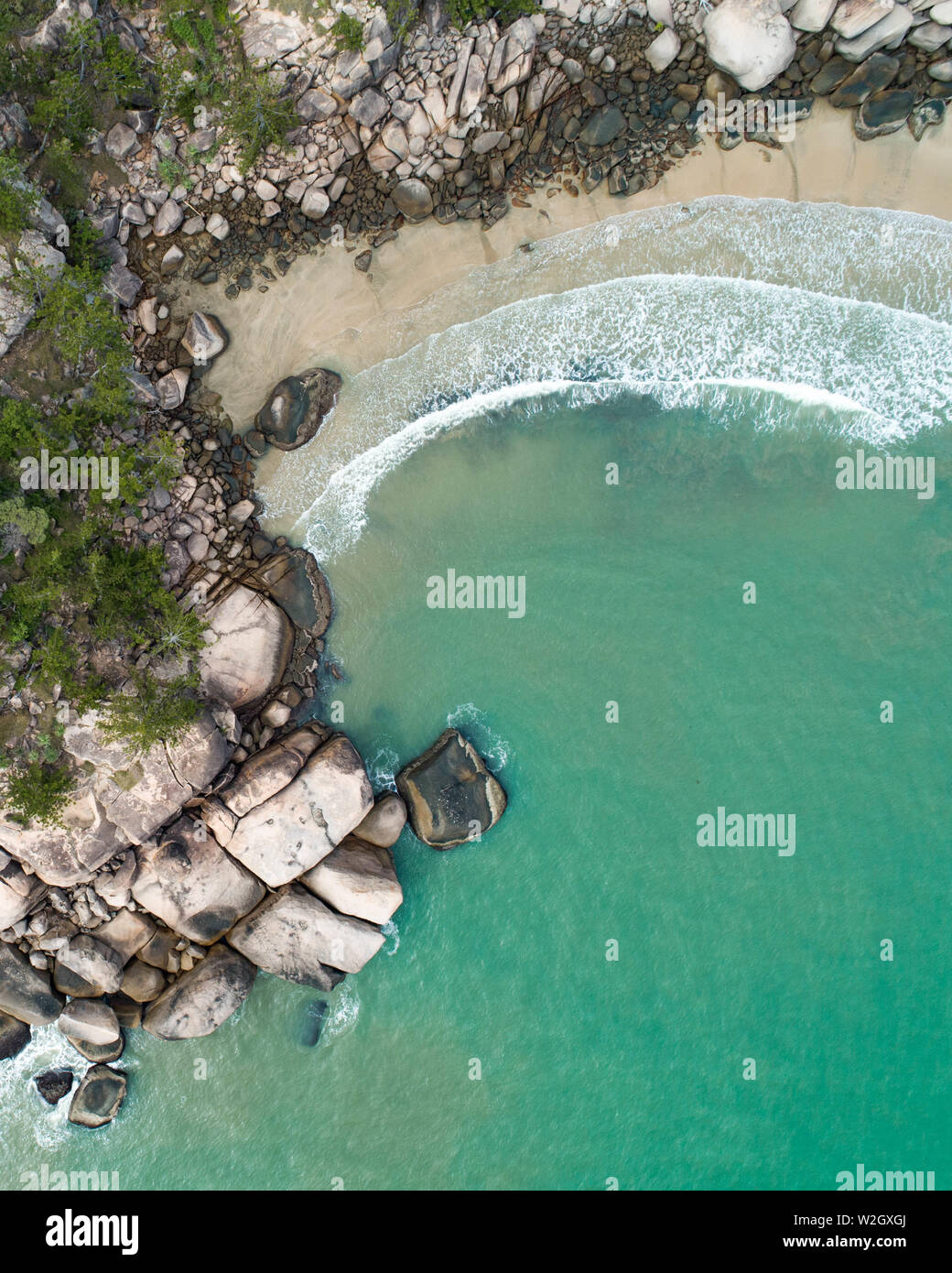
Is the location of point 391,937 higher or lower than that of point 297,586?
lower

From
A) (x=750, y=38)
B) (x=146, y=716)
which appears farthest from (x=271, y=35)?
(x=146, y=716)

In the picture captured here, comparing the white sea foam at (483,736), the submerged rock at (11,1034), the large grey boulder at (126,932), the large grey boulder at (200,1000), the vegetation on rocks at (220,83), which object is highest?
the vegetation on rocks at (220,83)

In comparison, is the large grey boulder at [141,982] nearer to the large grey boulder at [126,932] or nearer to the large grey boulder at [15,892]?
the large grey boulder at [126,932]

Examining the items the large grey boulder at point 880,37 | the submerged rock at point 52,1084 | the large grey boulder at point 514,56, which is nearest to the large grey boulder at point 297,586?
the large grey boulder at point 514,56

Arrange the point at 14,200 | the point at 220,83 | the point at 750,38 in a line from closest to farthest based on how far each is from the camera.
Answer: the point at 14,200, the point at 750,38, the point at 220,83

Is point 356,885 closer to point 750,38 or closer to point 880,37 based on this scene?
point 750,38

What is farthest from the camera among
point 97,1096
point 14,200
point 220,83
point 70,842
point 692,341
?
point 692,341

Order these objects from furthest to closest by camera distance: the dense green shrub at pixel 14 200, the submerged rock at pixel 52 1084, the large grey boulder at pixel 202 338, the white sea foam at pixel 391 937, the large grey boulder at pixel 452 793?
the white sea foam at pixel 391 937 → the submerged rock at pixel 52 1084 → the large grey boulder at pixel 452 793 → the large grey boulder at pixel 202 338 → the dense green shrub at pixel 14 200
